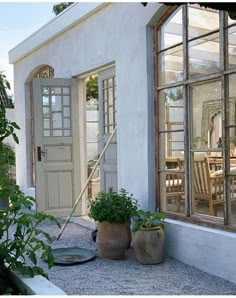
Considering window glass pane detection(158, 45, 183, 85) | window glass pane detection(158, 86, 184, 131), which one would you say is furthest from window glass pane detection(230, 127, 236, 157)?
window glass pane detection(158, 45, 183, 85)

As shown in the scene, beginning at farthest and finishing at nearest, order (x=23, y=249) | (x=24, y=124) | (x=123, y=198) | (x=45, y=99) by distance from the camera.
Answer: (x=24, y=124) < (x=45, y=99) < (x=123, y=198) < (x=23, y=249)

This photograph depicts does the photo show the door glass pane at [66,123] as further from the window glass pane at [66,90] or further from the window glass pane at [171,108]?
the window glass pane at [171,108]

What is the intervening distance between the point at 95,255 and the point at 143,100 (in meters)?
1.87

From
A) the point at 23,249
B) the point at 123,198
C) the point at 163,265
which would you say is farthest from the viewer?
the point at 123,198

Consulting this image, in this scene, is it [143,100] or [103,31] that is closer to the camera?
[143,100]

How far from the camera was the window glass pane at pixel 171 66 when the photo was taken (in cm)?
446

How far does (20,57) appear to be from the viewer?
8680mm

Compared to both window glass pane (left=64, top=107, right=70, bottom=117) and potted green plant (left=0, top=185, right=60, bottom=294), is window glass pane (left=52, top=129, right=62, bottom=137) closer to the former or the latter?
window glass pane (left=64, top=107, right=70, bottom=117)

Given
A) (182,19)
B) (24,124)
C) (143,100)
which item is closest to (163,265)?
(143,100)

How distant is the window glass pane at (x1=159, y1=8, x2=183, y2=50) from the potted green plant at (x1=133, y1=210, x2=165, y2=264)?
75.1 inches

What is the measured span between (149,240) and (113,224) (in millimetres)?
468

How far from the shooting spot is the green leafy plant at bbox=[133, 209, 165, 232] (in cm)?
430

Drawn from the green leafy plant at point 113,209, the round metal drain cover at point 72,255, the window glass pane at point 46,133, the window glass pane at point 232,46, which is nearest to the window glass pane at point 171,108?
the window glass pane at point 232,46

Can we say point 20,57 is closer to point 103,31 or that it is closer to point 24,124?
point 24,124
